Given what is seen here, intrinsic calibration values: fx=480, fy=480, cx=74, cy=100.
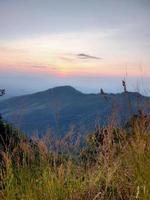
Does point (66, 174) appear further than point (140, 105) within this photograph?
No

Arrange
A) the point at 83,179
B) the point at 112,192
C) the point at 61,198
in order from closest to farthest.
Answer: the point at 61,198
the point at 112,192
the point at 83,179

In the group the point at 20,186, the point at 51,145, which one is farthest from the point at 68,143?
the point at 20,186

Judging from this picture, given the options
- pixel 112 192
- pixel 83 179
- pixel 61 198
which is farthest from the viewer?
pixel 83 179

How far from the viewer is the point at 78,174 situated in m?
5.08

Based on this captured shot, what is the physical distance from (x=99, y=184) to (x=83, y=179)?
31 cm

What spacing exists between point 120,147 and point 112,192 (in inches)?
→ 23.1

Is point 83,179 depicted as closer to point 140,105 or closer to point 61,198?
point 61,198

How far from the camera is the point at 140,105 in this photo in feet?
17.6

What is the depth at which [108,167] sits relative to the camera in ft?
17.1

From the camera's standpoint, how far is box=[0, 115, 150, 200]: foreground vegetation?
15.0ft

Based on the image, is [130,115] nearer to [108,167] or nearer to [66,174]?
[108,167]

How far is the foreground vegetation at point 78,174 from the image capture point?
4562 mm

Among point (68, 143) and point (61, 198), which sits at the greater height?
point (68, 143)

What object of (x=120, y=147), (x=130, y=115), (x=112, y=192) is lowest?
(x=112, y=192)
